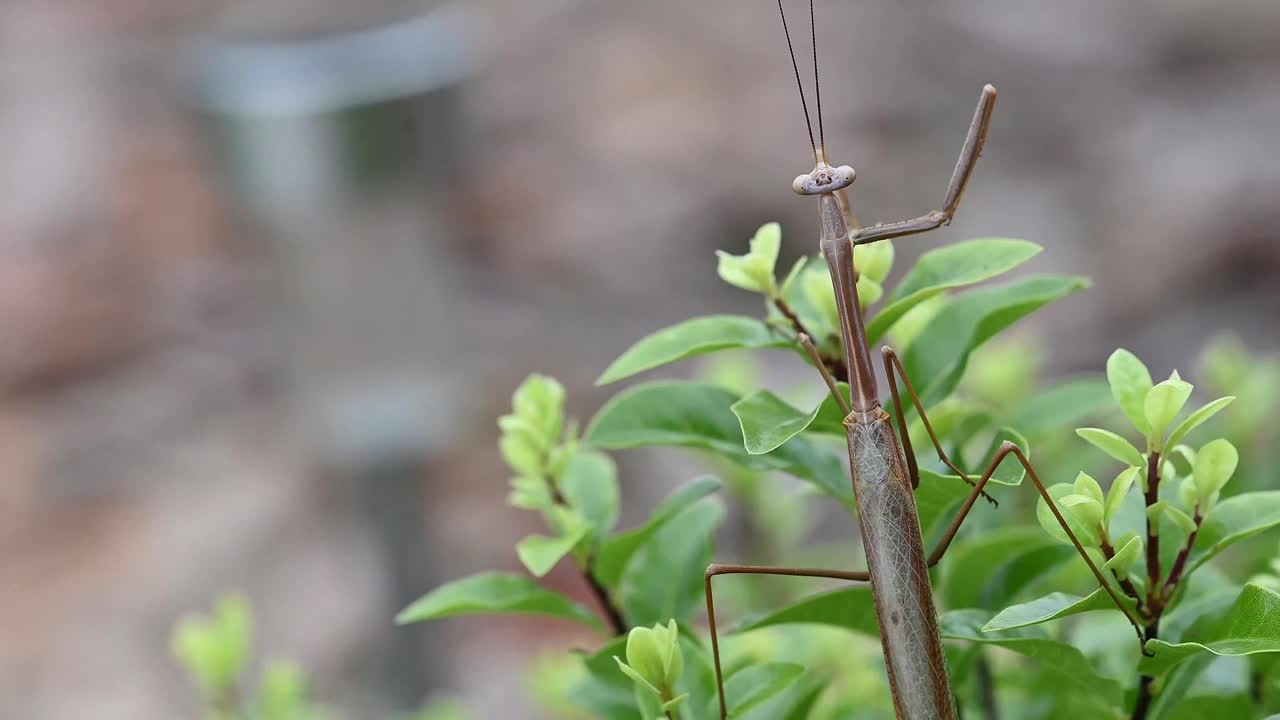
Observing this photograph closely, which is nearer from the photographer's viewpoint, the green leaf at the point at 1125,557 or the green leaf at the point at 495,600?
the green leaf at the point at 1125,557

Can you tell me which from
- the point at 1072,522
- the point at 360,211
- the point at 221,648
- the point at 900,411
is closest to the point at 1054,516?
the point at 1072,522

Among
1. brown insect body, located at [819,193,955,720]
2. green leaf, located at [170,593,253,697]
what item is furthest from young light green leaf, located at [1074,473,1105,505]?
green leaf, located at [170,593,253,697]

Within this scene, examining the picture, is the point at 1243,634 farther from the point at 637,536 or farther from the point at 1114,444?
the point at 637,536

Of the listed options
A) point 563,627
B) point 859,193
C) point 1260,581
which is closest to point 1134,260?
point 859,193

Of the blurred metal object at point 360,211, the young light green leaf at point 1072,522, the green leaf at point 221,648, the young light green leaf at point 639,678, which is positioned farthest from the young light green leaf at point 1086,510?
the blurred metal object at point 360,211

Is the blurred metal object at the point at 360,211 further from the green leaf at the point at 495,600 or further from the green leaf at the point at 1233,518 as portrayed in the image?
the green leaf at the point at 1233,518
